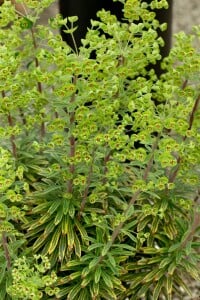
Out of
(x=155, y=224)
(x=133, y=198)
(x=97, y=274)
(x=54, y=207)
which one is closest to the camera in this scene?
(x=133, y=198)

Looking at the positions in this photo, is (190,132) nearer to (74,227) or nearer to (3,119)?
(74,227)

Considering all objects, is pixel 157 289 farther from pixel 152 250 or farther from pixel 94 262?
pixel 94 262

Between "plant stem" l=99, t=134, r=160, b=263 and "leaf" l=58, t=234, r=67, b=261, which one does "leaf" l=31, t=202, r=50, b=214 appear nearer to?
A: "leaf" l=58, t=234, r=67, b=261

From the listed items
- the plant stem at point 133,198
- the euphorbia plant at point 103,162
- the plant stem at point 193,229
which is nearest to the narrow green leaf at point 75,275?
the euphorbia plant at point 103,162

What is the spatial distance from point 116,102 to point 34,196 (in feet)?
2.10

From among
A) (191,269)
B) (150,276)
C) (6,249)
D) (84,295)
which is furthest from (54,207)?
(191,269)

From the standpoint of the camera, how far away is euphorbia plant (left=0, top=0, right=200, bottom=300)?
2.21 metres

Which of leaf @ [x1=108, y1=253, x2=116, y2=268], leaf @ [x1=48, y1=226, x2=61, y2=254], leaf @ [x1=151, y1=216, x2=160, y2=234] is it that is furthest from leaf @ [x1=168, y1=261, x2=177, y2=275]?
leaf @ [x1=48, y1=226, x2=61, y2=254]

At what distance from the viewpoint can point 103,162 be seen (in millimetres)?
2656

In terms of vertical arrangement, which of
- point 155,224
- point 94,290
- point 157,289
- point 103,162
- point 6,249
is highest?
point 103,162

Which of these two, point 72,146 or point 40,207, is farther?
point 40,207

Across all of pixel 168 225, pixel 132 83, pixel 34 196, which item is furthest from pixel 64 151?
pixel 168 225

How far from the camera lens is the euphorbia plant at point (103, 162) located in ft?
7.25

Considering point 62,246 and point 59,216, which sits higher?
point 59,216
